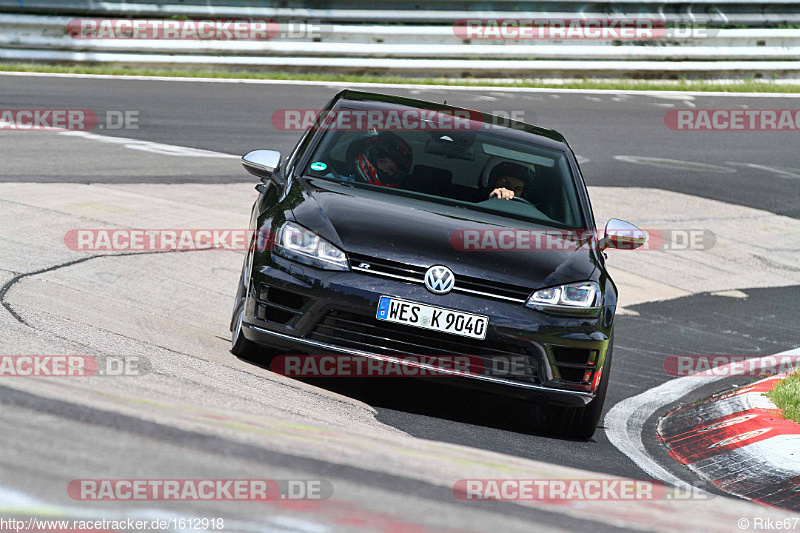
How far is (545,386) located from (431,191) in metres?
1.48

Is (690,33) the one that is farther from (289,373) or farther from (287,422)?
(287,422)

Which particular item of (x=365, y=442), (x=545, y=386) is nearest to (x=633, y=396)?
(x=545, y=386)

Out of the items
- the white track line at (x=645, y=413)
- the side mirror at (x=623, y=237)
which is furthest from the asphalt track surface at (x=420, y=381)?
the side mirror at (x=623, y=237)

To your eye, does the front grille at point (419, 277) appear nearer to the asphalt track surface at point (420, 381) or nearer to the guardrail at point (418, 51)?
the asphalt track surface at point (420, 381)

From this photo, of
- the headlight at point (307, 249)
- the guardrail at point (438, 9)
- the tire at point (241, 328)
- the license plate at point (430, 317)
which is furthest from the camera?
the guardrail at point (438, 9)

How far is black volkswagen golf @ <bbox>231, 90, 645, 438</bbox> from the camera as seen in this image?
515 centimetres

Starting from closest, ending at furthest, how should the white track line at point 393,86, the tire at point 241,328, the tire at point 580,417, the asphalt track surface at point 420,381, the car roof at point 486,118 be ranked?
1. the asphalt track surface at point 420,381
2. the tire at point 580,417
3. the tire at point 241,328
4. the car roof at point 486,118
5. the white track line at point 393,86

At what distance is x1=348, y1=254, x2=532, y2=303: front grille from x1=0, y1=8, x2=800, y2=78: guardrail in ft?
47.8

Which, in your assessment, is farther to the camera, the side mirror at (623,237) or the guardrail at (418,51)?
the guardrail at (418,51)

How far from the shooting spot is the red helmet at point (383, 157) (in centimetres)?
627

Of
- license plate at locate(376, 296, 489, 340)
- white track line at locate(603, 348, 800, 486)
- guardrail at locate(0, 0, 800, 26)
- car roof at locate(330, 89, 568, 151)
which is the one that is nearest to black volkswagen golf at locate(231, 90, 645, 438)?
license plate at locate(376, 296, 489, 340)

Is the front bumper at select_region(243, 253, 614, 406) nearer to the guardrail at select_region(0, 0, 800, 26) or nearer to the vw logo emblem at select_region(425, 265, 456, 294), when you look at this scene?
the vw logo emblem at select_region(425, 265, 456, 294)

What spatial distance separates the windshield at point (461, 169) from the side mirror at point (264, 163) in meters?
0.21

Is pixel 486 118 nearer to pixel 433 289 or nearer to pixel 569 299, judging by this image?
pixel 569 299
